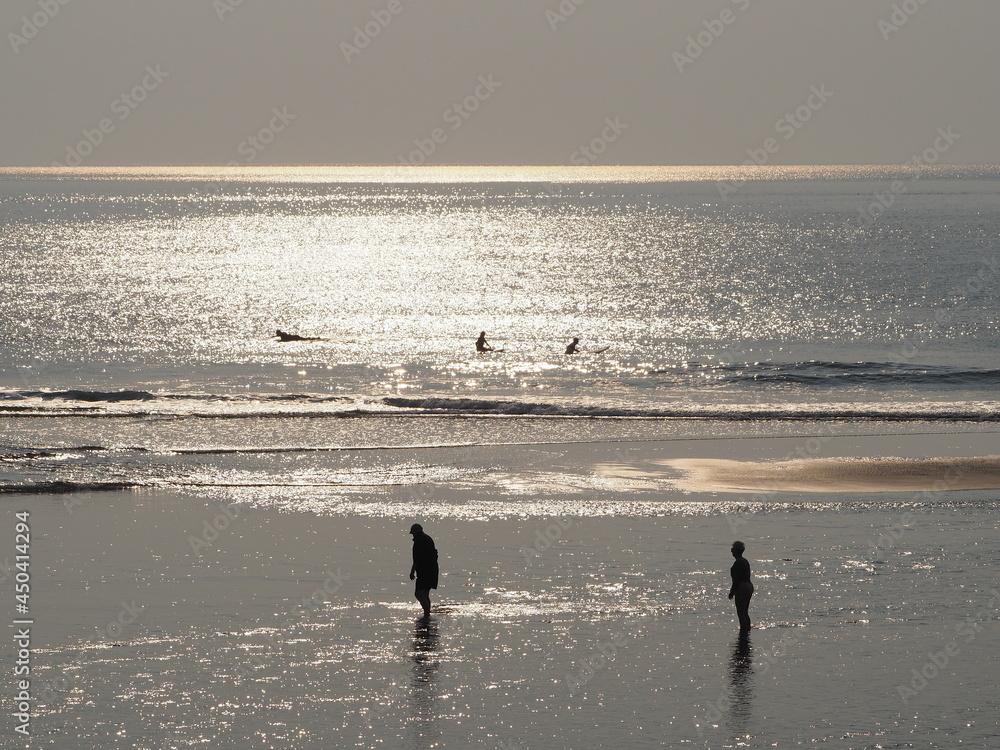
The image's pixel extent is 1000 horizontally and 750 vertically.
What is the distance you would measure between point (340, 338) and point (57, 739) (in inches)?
1939

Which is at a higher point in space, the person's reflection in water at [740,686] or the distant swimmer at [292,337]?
the distant swimmer at [292,337]

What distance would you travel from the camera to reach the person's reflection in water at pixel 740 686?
11.5 meters

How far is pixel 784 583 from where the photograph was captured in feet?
54.3

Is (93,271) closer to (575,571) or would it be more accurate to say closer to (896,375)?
(896,375)

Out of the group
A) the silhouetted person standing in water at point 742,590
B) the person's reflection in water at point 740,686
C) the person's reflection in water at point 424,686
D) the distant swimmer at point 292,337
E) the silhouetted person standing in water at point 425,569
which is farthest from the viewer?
the distant swimmer at point 292,337

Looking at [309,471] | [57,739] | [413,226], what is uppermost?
[413,226]

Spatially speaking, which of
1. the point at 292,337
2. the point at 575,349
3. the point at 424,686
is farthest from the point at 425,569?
the point at 292,337

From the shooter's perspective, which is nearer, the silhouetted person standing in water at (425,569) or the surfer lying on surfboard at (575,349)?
the silhouetted person standing in water at (425,569)

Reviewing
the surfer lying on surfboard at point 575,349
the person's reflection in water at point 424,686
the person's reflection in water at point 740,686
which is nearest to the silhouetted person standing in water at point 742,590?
the person's reflection in water at point 740,686

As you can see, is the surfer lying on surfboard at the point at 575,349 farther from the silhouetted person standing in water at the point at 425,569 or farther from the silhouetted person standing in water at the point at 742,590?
the silhouetted person standing in water at the point at 742,590

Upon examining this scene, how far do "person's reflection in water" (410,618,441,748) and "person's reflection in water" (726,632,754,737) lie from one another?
316 cm

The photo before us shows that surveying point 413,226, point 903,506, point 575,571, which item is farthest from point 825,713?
point 413,226

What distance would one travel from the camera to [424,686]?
1256cm

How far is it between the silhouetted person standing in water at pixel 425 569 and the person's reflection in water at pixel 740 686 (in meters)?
4.19
